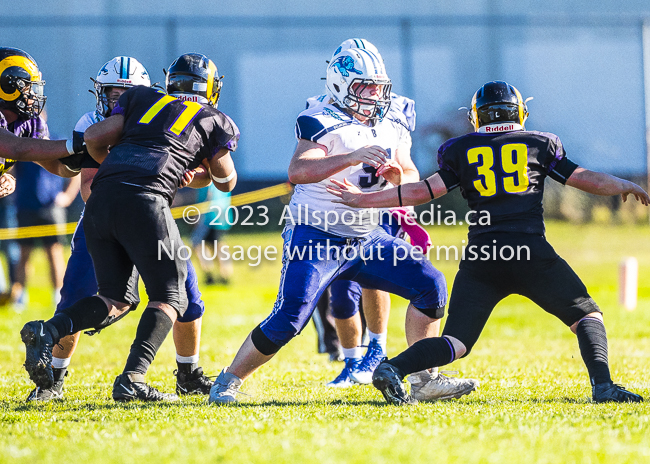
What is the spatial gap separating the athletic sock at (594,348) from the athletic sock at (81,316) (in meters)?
2.46

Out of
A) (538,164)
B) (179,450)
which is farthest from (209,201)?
(179,450)

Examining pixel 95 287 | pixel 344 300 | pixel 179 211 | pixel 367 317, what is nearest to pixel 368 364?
pixel 367 317

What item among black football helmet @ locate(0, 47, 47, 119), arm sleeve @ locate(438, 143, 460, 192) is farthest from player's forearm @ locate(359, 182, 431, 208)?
black football helmet @ locate(0, 47, 47, 119)

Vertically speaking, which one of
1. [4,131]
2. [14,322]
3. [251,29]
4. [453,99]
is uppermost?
[251,29]

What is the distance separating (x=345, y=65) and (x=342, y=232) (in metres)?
0.94

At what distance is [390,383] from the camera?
4000 millimetres

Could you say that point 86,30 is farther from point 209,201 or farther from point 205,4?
point 209,201

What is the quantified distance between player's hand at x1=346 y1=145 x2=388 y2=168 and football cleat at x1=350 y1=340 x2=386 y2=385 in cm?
162

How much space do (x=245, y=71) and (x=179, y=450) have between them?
45.5 feet

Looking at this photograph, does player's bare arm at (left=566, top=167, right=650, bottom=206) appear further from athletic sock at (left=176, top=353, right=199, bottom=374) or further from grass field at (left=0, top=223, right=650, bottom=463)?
athletic sock at (left=176, top=353, right=199, bottom=374)

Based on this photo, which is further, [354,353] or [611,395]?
[354,353]

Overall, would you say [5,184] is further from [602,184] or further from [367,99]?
[602,184]

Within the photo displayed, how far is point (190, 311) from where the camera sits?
4613 mm

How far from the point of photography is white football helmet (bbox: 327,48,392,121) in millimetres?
4422
